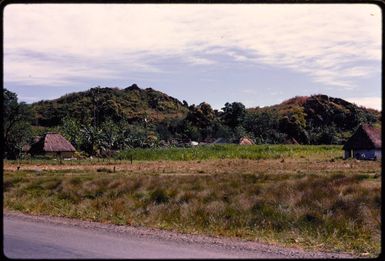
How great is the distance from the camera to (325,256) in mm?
8422

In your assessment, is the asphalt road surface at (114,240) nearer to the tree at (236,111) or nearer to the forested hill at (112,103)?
the forested hill at (112,103)

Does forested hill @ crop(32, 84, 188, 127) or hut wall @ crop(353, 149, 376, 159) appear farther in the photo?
forested hill @ crop(32, 84, 188, 127)

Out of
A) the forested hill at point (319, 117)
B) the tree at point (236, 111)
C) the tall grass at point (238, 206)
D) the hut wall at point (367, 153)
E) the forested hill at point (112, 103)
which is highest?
the tree at point (236, 111)

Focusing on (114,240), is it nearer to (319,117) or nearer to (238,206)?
(319,117)

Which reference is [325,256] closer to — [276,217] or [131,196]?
[276,217]

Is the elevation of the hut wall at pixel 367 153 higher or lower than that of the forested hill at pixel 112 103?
lower

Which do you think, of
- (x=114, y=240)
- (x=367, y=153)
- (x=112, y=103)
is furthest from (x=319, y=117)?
(x=114, y=240)

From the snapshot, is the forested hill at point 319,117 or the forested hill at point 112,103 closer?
the forested hill at point 319,117

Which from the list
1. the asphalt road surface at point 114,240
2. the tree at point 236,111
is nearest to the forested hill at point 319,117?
the tree at point 236,111

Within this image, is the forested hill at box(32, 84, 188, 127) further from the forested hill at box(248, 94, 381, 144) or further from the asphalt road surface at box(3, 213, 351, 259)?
the asphalt road surface at box(3, 213, 351, 259)

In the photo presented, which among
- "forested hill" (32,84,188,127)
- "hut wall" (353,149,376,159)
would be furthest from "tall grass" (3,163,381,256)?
"forested hill" (32,84,188,127)

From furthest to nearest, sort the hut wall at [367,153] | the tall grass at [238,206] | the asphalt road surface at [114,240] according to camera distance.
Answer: the tall grass at [238,206]
the asphalt road surface at [114,240]
the hut wall at [367,153]

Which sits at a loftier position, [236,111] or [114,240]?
[236,111]

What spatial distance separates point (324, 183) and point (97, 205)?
24.5 feet
